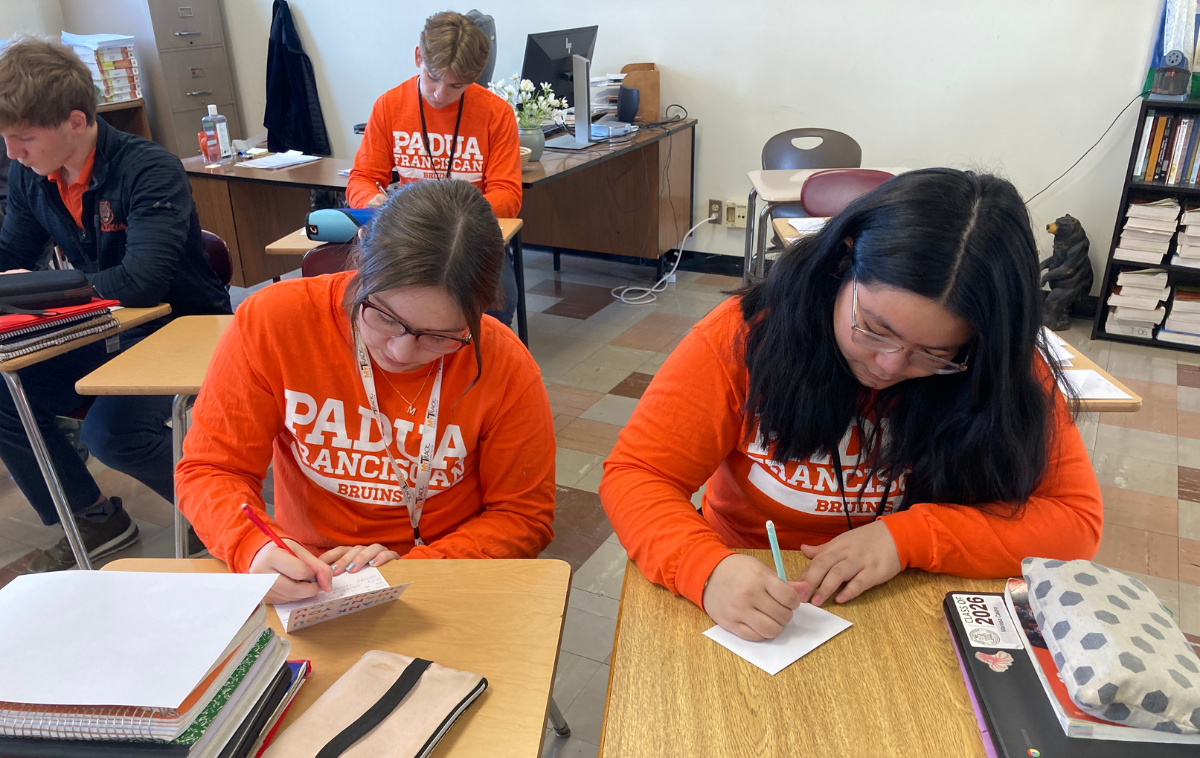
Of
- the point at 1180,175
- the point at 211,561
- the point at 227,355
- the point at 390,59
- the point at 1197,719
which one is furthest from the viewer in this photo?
the point at 390,59

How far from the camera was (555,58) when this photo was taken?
12.2ft

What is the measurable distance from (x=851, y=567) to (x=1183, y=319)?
333cm

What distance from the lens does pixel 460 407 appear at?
1192 mm

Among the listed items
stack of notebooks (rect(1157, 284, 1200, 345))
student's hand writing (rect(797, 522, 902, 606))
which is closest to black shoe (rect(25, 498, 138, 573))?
student's hand writing (rect(797, 522, 902, 606))

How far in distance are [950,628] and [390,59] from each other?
5.00 meters

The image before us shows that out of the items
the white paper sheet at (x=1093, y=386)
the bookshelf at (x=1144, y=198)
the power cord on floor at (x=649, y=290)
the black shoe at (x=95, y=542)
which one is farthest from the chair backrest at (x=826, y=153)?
the black shoe at (x=95, y=542)

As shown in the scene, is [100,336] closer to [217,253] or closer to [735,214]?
[217,253]

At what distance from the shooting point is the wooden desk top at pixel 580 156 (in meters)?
3.30

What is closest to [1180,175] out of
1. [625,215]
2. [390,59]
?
[625,215]

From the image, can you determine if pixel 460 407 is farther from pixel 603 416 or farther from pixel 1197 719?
pixel 603 416

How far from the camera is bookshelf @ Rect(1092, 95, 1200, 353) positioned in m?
3.19

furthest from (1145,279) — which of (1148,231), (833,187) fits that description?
(833,187)

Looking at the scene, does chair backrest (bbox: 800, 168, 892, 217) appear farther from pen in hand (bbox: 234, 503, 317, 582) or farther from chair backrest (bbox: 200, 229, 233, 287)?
pen in hand (bbox: 234, 503, 317, 582)

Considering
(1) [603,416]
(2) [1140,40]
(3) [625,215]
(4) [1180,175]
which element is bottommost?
(1) [603,416]
